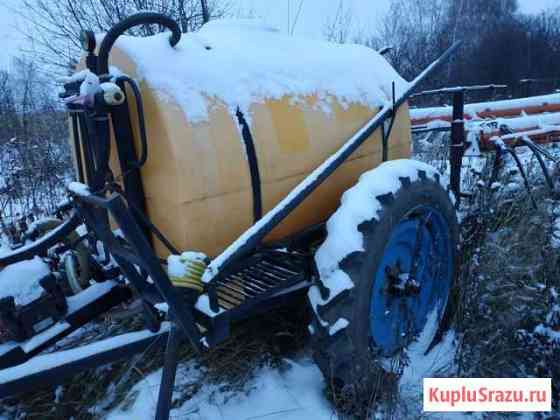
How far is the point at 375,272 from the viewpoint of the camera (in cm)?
194

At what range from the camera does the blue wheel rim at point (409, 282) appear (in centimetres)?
222

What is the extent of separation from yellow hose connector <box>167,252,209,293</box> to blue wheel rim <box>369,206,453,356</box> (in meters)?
0.82

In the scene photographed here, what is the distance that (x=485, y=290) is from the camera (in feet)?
8.96

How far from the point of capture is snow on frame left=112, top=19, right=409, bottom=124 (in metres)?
1.76

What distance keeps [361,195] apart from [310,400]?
3.31 feet

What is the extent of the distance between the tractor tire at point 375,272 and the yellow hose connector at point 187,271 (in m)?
0.52

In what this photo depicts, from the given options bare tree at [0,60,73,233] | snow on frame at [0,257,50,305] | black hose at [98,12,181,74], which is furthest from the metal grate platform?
bare tree at [0,60,73,233]

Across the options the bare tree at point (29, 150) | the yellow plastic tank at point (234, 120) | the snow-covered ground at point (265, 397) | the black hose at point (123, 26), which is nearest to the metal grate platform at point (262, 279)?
the yellow plastic tank at point (234, 120)

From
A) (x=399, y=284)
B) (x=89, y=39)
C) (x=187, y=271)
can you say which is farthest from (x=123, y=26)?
(x=399, y=284)

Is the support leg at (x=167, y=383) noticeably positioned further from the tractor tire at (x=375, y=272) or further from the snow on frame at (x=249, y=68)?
the snow on frame at (x=249, y=68)

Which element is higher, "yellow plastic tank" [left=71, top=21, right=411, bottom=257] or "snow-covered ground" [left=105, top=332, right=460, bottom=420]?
"yellow plastic tank" [left=71, top=21, right=411, bottom=257]

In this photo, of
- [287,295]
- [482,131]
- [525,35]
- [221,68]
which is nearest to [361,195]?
[287,295]

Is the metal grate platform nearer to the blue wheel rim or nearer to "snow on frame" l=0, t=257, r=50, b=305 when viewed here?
the blue wheel rim

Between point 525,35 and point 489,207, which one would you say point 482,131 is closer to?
point 489,207
